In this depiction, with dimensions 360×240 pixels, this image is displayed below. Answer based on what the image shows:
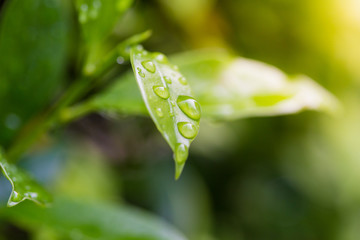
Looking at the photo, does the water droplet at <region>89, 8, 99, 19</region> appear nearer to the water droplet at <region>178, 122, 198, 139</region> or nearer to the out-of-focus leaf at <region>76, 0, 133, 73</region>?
the out-of-focus leaf at <region>76, 0, 133, 73</region>

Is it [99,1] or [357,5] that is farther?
[357,5]

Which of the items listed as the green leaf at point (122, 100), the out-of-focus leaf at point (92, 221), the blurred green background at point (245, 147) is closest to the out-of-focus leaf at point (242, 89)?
the green leaf at point (122, 100)

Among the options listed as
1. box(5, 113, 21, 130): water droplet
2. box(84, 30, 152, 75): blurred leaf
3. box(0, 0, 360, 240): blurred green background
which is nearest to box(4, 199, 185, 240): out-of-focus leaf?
box(5, 113, 21, 130): water droplet

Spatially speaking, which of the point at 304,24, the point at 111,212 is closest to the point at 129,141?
the point at 304,24

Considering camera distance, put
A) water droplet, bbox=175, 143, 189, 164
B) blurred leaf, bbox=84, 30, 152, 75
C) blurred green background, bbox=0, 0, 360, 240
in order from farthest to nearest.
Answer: blurred green background, bbox=0, 0, 360, 240, blurred leaf, bbox=84, 30, 152, 75, water droplet, bbox=175, 143, 189, 164

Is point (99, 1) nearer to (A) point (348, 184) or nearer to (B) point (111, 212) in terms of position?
(B) point (111, 212)
